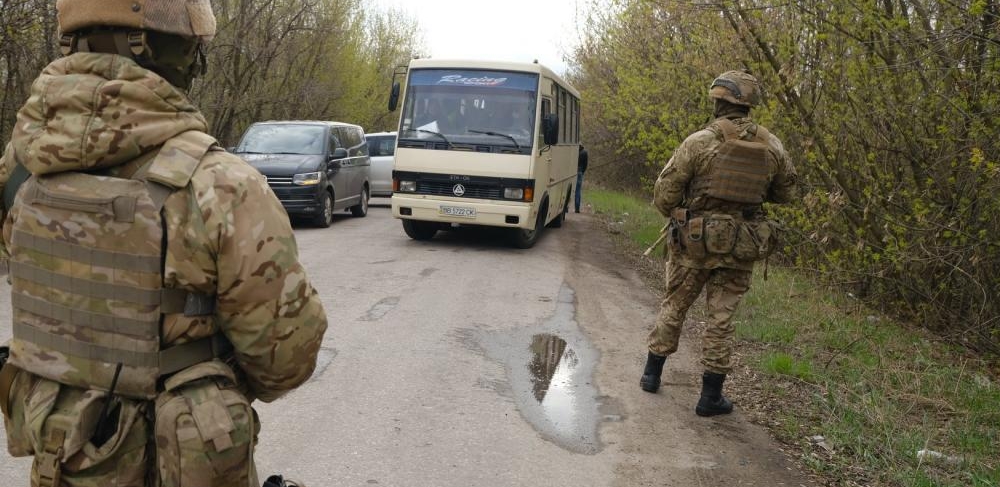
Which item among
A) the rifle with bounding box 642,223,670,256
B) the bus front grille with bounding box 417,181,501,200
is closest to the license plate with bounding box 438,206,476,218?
the bus front grille with bounding box 417,181,501,200

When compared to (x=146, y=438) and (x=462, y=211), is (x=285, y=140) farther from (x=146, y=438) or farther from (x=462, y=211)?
(x=146, y=438)

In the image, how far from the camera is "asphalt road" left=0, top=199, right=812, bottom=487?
4.11 meters

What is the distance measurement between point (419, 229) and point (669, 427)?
322 inches

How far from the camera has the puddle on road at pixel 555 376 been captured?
475 cm

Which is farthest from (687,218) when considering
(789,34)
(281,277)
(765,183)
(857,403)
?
(789,34)

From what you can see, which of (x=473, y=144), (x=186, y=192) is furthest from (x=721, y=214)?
(x=473, y=144)

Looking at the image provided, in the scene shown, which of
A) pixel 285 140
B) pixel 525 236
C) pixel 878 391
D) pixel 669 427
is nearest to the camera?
pixel 669 427

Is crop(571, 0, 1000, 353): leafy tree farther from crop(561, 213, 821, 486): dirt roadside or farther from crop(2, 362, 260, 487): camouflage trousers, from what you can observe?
crop(2, 362, 260, 487): camouflage trousers

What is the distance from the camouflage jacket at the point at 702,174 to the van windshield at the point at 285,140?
974 centimetres

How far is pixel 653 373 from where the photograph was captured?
18.3 feet

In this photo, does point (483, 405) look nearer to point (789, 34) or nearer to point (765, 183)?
point (765, 183)

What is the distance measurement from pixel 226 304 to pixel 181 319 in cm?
11

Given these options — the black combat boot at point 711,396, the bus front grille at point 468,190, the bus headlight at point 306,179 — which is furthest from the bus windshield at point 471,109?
the black combat boot at point 711,396

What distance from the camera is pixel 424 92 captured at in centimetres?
1196
